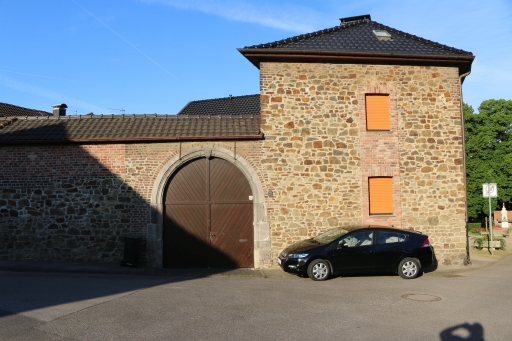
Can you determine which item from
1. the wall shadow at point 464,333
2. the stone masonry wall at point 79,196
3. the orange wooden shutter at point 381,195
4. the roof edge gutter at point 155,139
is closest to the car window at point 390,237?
the orange wooden shutter at point 381,195

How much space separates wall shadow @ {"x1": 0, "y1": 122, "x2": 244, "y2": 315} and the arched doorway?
175mm

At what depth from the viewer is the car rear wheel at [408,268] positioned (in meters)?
12.5

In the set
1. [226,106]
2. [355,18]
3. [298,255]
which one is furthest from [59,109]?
[298,255]

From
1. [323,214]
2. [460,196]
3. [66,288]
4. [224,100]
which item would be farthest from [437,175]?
[224,100]

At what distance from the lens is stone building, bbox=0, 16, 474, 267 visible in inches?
567

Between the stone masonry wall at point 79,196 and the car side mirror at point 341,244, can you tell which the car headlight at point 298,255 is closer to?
the car side mirror at point 341,244

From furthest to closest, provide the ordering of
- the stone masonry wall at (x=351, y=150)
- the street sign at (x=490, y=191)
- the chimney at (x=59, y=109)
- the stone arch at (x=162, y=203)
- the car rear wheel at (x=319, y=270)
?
the chimney at (x=59, y=109), the street sign at (x=490, y=191), the stone masonry wall at (x=351, y=150), the stone arch at (x=162, y=203), the car rear wheel at (x=319, y=270)

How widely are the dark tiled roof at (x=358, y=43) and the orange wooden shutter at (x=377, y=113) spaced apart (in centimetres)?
149

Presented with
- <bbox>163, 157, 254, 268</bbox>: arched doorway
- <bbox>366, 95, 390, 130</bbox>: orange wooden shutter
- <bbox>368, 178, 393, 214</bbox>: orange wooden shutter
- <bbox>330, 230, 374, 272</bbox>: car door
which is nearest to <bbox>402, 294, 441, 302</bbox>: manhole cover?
<bbox>330, 230, 374, 272</bbox>: car door

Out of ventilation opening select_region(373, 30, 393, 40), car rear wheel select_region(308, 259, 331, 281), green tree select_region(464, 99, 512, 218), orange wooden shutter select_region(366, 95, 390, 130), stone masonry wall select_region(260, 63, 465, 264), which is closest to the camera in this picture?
car rear wheel select_region(308, 259, 331, 281)

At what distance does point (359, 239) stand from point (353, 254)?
0.45 meters

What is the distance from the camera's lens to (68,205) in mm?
14461

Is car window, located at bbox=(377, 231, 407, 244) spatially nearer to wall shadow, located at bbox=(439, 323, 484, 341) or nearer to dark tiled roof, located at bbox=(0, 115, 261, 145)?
dark tiled roof, located at bbox=(0, 115, 261, 145)

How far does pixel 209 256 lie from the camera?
14500 mm
